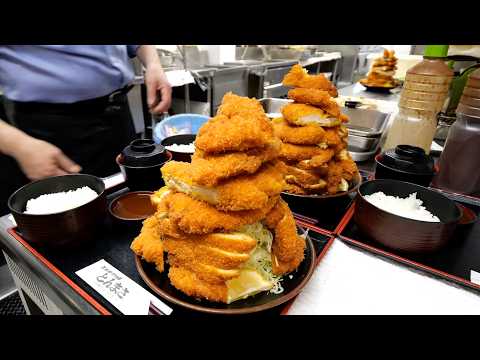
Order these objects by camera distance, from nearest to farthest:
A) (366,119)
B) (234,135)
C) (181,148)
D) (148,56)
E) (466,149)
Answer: (234,135), (466,149), (181,148), (148,56), (366,119)

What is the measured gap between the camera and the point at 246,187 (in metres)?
0.91

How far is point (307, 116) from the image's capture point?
1.53m

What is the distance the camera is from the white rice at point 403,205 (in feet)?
4.28

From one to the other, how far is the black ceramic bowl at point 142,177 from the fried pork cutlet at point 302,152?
0.70 m

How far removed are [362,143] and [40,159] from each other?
2.15 metres

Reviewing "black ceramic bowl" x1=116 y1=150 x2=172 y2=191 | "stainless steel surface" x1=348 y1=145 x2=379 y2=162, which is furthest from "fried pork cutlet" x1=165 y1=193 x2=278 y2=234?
"stainless steel surface" x1=348 y1=145 x2=379 y2=162

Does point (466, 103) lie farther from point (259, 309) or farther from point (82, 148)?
point (82, 148)

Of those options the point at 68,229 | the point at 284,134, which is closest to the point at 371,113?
the point at 284,134

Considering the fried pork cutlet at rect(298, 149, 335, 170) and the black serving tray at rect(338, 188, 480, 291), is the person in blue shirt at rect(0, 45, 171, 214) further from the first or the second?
the black serving tray at rect(338, 188, 480, 291)

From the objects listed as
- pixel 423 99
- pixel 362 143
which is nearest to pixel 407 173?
pixel 362 143

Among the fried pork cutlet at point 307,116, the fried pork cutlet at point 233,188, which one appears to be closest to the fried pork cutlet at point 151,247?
the fried pork cutlet at point 233,188

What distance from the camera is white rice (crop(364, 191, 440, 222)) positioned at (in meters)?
1.31

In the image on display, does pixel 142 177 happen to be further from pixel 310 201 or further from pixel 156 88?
pixel 156 88

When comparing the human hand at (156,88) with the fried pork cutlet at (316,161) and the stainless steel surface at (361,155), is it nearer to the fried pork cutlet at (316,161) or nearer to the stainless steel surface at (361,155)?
the fried pork cutlet at (316,161)
